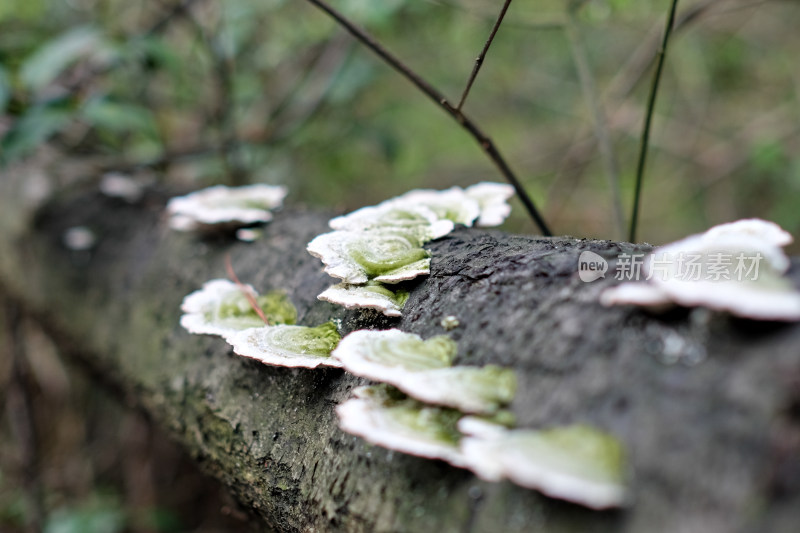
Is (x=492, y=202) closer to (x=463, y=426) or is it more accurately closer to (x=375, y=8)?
(x=463, y=426)

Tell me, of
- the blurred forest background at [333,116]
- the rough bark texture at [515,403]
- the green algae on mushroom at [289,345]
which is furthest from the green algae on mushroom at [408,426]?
the blurred forest background at [333,116]

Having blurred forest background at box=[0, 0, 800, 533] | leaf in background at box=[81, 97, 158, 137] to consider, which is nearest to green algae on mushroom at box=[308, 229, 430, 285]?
blurred forest background at box=[0, 0, 800, 533]

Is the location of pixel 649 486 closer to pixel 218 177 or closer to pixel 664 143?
pixel 218 177

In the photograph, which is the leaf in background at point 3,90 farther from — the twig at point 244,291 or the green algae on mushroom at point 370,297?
the green algae on mushroom at point 370,297

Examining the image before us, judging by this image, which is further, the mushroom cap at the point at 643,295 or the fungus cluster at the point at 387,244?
the fungus cluster at the point at 387,244

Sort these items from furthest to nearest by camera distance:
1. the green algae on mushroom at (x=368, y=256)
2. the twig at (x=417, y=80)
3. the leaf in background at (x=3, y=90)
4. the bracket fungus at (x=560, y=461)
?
the leaf in background at (x=3, y=90) < the twig at (x=417, y=80) < the green algae on mushroom at (x=368, y=256) < the bracket fungus at (x=560, y=461)

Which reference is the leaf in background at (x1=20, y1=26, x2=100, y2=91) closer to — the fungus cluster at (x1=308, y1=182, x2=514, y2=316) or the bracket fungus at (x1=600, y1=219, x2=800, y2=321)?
the fungus cluster at (x1=308, y1=182, x2=514, y2=316)

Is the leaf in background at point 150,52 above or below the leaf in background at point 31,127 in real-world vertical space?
above
